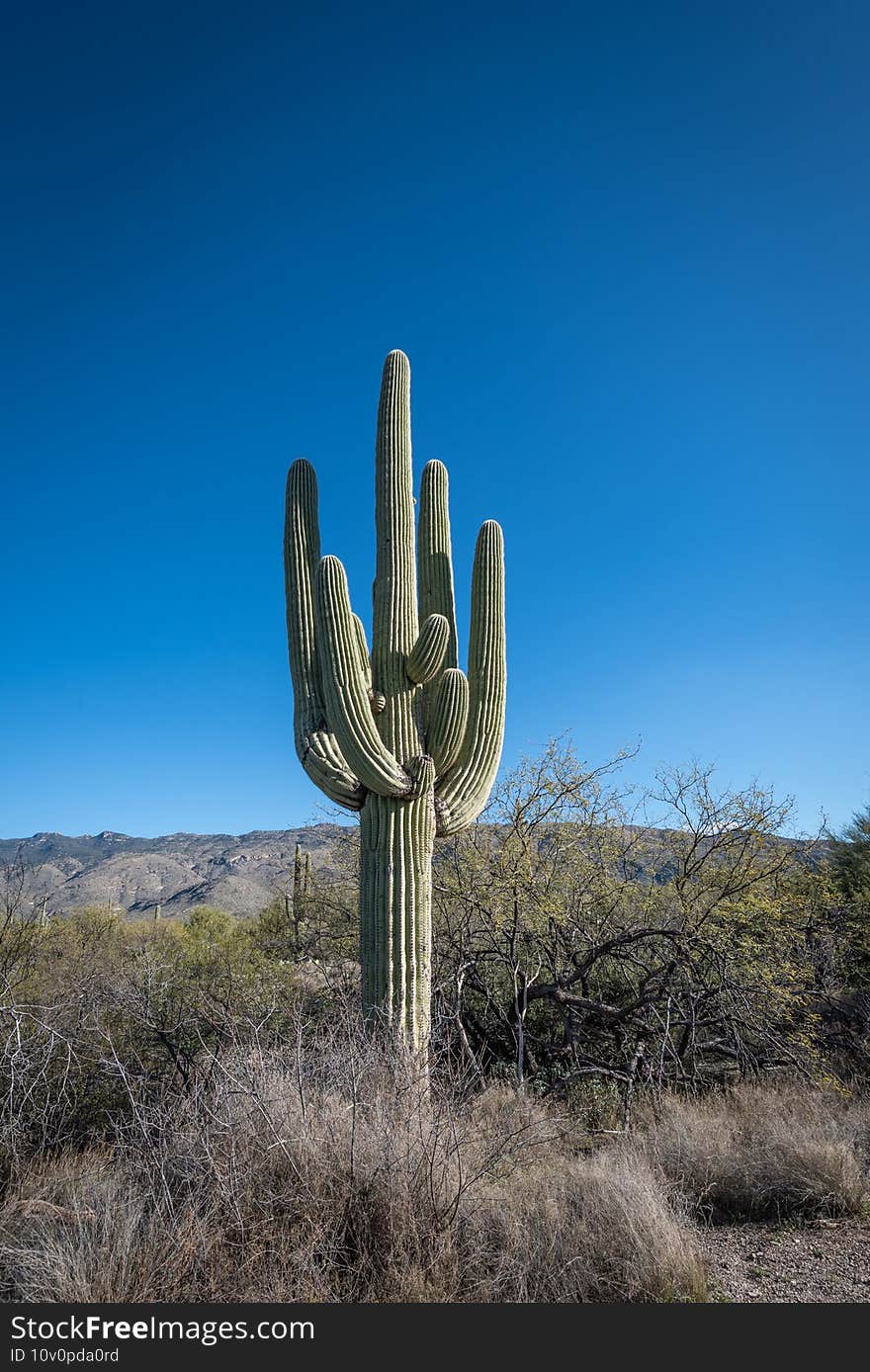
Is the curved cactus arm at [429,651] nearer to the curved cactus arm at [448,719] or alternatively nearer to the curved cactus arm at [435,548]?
the curved cactus arm at [448,719]

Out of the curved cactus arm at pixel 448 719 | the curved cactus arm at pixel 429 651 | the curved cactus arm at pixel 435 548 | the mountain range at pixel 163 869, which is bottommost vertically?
the mountain range at pixel 163 869

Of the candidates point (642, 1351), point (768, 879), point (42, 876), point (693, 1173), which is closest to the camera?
point (642, 1351)

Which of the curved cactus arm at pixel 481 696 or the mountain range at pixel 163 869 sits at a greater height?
the curved cactus arm at pixel 481 696

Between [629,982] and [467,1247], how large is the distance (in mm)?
5330

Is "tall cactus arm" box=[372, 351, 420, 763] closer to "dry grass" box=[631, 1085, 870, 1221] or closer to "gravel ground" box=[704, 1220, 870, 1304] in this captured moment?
"dry grass" box=[631, 1085, 870, 1221]

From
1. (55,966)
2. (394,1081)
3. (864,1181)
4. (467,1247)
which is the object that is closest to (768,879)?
(864,1181)

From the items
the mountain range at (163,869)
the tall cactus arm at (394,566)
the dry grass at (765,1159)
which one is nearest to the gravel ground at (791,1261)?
the dry grass at (765,1159)

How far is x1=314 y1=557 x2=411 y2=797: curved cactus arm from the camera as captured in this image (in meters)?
6.36

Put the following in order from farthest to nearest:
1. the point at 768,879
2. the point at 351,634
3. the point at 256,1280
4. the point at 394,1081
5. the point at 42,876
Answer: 1. the point at 42,876
2. the point at 768,879
3. the point at 351,634
4. the point at 394,1081
5. the point at 256,1280

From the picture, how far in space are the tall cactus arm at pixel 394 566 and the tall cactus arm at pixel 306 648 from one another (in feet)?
1.70

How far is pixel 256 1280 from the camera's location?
11.3ft

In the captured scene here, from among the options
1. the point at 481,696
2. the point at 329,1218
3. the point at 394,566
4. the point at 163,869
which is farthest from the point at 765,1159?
the point at 163,869

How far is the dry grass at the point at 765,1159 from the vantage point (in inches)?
195

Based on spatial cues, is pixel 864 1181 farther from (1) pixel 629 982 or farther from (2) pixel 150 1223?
(2) pixel 150 1223
